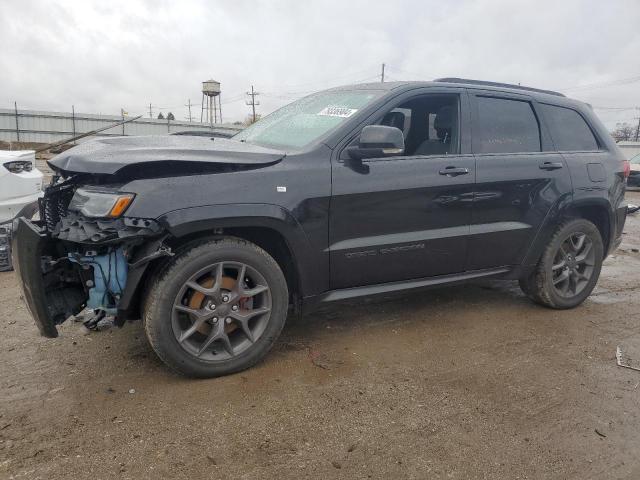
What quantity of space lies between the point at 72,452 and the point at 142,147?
1.65 m

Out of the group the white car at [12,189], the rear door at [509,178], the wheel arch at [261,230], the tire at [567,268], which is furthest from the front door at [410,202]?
the white car at [12,189]

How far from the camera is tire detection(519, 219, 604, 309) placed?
4.25 metres

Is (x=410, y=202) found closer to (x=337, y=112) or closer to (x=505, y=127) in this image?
(x=337, y=112)

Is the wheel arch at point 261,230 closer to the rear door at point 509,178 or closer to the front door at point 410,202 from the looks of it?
the front door at point 410,202

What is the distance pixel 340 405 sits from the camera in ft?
8.96

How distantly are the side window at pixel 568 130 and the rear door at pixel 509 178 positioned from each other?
127 millimetres

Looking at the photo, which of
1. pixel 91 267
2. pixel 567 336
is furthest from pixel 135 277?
pixel 567 336

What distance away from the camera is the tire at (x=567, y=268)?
4.25m

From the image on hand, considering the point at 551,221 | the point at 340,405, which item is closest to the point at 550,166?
the point at 551,221

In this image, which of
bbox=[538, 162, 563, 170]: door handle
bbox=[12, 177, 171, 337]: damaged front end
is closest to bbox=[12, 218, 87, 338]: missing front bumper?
bbox=[12, 177, 171, 337]: damaged front end

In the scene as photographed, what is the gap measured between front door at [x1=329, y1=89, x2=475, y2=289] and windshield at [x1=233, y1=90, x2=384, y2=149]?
23cm

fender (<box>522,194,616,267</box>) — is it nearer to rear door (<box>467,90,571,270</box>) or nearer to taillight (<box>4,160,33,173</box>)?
rear door (<box>467,90,571,270</box>)

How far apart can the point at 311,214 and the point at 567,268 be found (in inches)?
105

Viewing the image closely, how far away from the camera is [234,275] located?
3.01 metres
